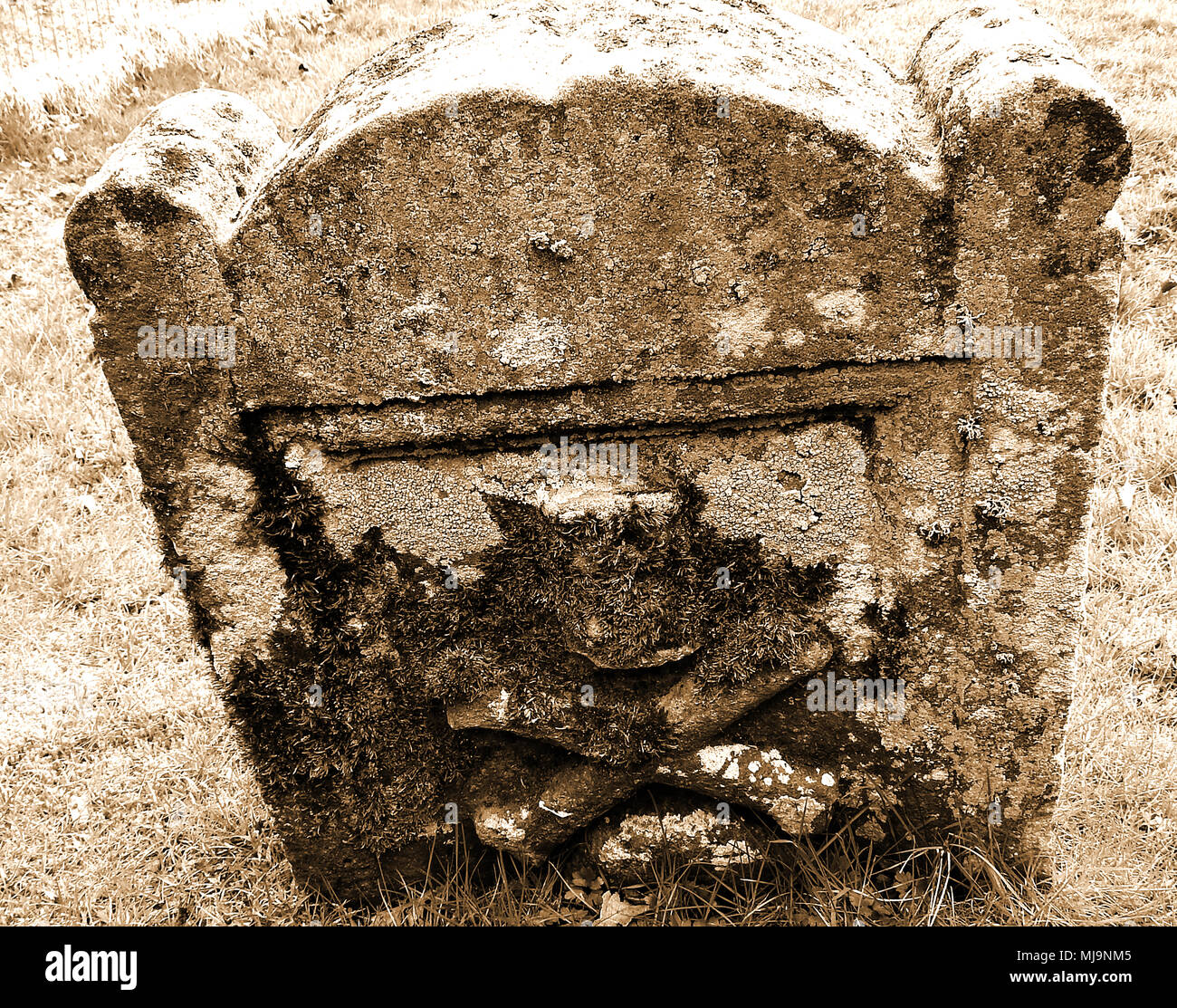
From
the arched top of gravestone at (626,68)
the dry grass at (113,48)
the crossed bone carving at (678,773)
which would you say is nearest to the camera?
the arched top of gravestone at (626,68)

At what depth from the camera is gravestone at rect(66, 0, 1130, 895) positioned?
1548 millimetres

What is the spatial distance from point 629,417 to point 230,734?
1620mm

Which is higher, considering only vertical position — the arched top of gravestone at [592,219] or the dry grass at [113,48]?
the dry grass at [113,48]

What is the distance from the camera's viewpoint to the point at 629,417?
1.74 metres

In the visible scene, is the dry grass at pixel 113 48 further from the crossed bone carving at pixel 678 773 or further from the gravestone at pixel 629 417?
the crossed bone carving at pixel 678 773

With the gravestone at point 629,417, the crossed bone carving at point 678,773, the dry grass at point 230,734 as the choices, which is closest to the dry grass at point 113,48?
the dry grass at point 230,734

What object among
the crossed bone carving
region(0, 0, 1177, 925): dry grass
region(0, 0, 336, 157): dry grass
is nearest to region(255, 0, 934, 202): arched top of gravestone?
the crossed bone carving

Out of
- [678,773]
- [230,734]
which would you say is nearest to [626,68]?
[678,773]

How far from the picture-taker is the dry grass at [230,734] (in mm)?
2025

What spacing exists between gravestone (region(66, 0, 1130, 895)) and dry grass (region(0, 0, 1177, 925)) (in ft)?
0.38

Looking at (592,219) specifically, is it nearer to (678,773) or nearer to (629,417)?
(629,417)

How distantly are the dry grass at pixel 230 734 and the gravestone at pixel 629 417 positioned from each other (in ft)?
0.38

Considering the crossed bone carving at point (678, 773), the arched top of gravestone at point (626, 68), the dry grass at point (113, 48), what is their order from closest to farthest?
the arched top of gravestone at point (626, 68)
the crossed bone carving at point (678, 773)
the dry grass at point (113, 48)

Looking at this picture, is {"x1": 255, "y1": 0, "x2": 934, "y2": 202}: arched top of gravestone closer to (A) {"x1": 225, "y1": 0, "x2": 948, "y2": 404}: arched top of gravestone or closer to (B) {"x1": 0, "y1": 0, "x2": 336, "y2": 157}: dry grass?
(A) {"x1": 225, "y1": 0, "x2": 948, "y2": 404}: arched top of gravestone
